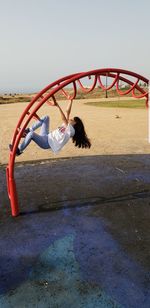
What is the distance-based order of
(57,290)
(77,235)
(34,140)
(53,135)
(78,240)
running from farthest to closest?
(53,135)
(34,140)
(77,235)
(78,240)
(57,290)

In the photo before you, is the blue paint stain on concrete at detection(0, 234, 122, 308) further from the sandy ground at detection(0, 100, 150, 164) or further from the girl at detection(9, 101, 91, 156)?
the sandy ground at detection(0, 100, 150, 164)

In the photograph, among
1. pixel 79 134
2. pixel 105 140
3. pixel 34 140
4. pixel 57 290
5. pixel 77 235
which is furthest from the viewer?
pixel 105 140

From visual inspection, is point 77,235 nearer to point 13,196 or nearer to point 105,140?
point 13,196

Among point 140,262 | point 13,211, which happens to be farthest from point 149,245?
point 13,211

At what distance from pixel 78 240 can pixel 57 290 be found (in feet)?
4.73

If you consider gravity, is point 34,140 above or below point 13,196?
above

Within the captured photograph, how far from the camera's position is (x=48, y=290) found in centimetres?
464

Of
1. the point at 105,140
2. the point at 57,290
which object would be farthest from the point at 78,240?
the point at 105,140

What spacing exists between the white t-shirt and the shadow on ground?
4.62 ft

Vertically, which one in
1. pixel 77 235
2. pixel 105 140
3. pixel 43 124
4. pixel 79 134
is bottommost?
pixel 105 140

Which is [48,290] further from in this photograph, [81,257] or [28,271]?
[81,257]

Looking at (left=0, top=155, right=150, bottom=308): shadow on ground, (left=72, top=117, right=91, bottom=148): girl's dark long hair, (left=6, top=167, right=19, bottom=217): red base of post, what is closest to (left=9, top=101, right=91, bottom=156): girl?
(left=72, top=117, right=91, bottom=148): girl's dark long hair

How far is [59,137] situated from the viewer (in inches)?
264

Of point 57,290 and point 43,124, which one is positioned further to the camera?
point 43,124
